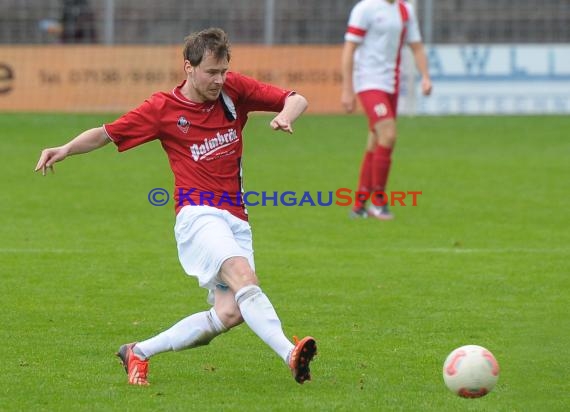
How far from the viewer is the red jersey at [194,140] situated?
6391 mm

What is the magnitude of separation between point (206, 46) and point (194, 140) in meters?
0.50

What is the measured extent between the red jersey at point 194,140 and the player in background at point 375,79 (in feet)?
19.7

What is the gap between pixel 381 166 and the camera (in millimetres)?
12438

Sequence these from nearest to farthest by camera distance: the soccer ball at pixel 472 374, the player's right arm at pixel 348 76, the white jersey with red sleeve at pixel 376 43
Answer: the soccer ball at pixel 472 374 < the player's right arm at pixel 348 76 < the white jersey with red sleeve at pixel 376 43

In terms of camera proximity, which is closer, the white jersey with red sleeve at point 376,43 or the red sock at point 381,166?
the red sock at point 381,166

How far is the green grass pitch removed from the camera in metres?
6.24

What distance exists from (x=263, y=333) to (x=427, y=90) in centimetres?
715

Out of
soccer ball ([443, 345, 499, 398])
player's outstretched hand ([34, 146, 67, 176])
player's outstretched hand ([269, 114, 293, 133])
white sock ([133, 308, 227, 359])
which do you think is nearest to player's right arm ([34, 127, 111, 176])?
player's outstretched hand ([34, 146, 67, 176])

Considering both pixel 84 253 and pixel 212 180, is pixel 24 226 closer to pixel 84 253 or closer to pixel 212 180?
pixel 84 253

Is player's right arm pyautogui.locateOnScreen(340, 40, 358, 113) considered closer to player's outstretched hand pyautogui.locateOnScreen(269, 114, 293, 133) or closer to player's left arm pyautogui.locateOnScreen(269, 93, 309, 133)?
player's left arm pyautogui.locateOnScreen(269, 93, 309, 133)

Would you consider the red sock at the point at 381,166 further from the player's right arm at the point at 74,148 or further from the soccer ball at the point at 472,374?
the soccer ball at the point at 472,374

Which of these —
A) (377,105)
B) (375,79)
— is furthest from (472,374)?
(375,79)

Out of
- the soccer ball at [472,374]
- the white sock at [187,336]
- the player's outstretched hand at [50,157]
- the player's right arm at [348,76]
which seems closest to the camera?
the soccer ball at [472,374]

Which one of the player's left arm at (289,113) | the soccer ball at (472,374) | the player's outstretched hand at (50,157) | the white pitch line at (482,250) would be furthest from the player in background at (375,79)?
the soccer ball at (472,374)
